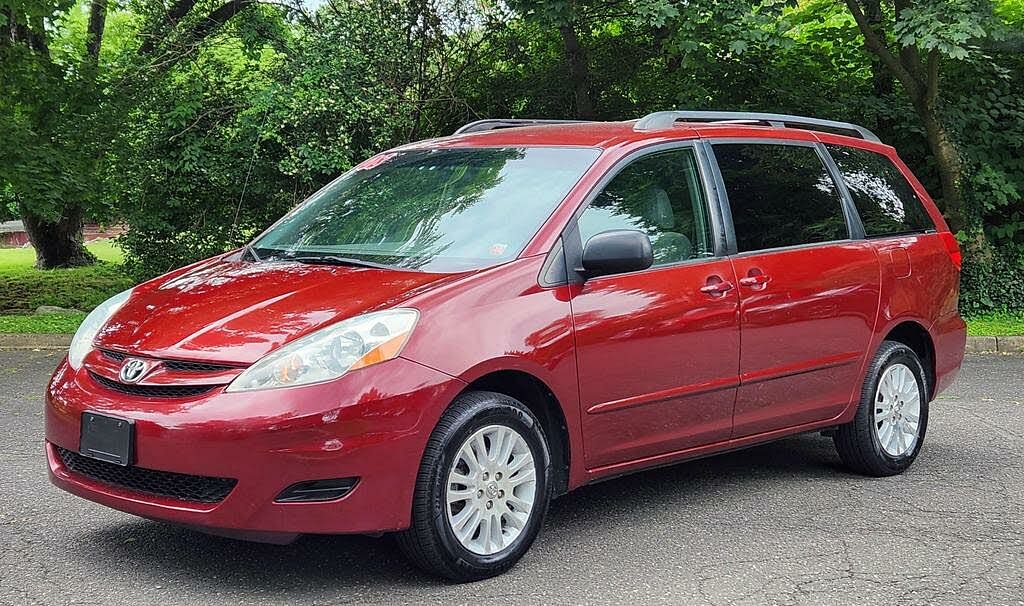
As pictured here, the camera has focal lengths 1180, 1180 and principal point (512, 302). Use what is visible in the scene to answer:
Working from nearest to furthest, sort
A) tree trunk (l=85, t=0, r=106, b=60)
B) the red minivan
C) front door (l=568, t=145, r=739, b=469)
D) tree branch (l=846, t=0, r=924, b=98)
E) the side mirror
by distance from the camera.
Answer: the red minivan < the side mirror < front door (l=568, t=145, r=739, b=469) < tree branch (l=846, t=0, r=924, b=98) < tree trunk (l=85, t=0, r=106, b=60)

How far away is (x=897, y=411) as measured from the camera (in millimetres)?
6230

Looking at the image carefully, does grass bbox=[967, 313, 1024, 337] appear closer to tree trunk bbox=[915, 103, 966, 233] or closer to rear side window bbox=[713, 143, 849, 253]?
tree trunk bbox=[915, 103, 966, 233]

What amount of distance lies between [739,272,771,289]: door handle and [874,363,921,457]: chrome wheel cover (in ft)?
3.72

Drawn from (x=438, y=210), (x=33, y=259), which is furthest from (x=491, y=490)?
(x=33, y=259)

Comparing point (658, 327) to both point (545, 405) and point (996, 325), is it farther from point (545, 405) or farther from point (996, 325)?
point (996, 325)

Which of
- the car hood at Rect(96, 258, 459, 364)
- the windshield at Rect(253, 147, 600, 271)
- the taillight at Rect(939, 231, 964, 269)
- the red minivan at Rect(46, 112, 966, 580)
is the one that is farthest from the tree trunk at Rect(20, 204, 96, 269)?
the car hood at Rect(96, 258, 459, 364)

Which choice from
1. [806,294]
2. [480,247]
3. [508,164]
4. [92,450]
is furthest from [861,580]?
[92,450]

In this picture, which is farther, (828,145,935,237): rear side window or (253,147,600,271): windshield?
(828,145,935,237): rear side window

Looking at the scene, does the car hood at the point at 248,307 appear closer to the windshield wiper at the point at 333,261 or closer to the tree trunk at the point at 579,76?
the windshield wiper at the point at 333,261

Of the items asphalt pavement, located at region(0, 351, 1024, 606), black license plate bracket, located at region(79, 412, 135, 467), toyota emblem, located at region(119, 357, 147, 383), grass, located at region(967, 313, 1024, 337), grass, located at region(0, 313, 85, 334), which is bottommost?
grass, located at region(0, 313, 85, 334)

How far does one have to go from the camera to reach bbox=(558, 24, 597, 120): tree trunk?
53.1 feet

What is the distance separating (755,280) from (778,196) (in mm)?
602

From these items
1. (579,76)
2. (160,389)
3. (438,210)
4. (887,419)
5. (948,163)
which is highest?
(579,76)

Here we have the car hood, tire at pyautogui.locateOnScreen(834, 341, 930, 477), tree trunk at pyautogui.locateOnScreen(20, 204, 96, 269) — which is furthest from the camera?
tree trunk at pyautogui.locateOnScreen(20, 204, 96, 269)
